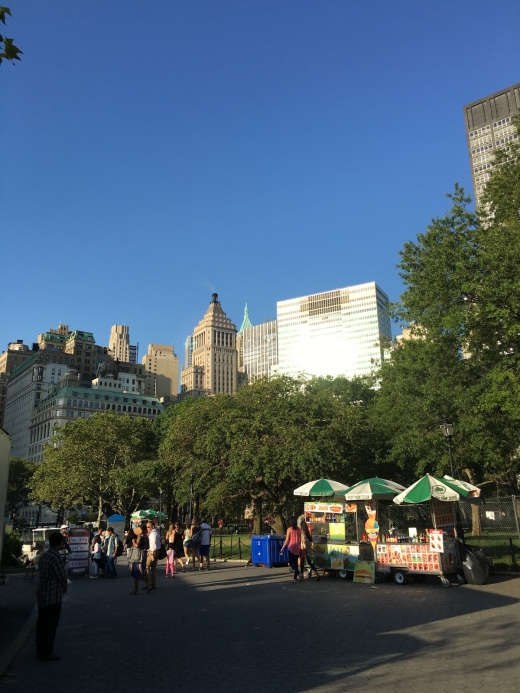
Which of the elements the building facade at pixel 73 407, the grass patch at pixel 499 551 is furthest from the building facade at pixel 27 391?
the grass patch at pixel 499 551

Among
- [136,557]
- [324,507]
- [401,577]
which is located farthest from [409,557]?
[136,557]

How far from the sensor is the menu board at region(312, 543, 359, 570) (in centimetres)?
1720

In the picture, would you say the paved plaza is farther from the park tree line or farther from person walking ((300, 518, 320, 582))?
the park tree line

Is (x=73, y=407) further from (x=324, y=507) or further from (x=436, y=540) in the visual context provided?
(x=436, y=540)

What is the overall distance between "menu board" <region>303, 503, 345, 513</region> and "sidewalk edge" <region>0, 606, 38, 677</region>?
1016 cm

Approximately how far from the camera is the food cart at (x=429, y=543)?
599 inches

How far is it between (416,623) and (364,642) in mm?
1962

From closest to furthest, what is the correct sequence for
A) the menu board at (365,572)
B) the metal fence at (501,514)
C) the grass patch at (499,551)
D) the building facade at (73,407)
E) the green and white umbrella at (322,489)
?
the menu board at (365,572), the grass patch at (499,551), the green and white umbrella at (322,489), the metal fence at (501,514), the building facade at (73,407)

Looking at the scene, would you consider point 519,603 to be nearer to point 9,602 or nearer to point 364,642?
point 364,642

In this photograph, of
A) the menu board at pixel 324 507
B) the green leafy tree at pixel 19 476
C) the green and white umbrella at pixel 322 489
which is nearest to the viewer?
the menu board at pixel 324 507

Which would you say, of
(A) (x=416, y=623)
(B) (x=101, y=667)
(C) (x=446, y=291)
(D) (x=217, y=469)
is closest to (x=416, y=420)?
(C) (x=446, y=291)

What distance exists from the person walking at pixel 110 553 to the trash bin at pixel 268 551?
5.43 m

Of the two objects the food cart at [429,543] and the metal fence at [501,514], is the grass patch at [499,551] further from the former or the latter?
→ the food cart at [429,543]

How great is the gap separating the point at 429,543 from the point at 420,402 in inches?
520
